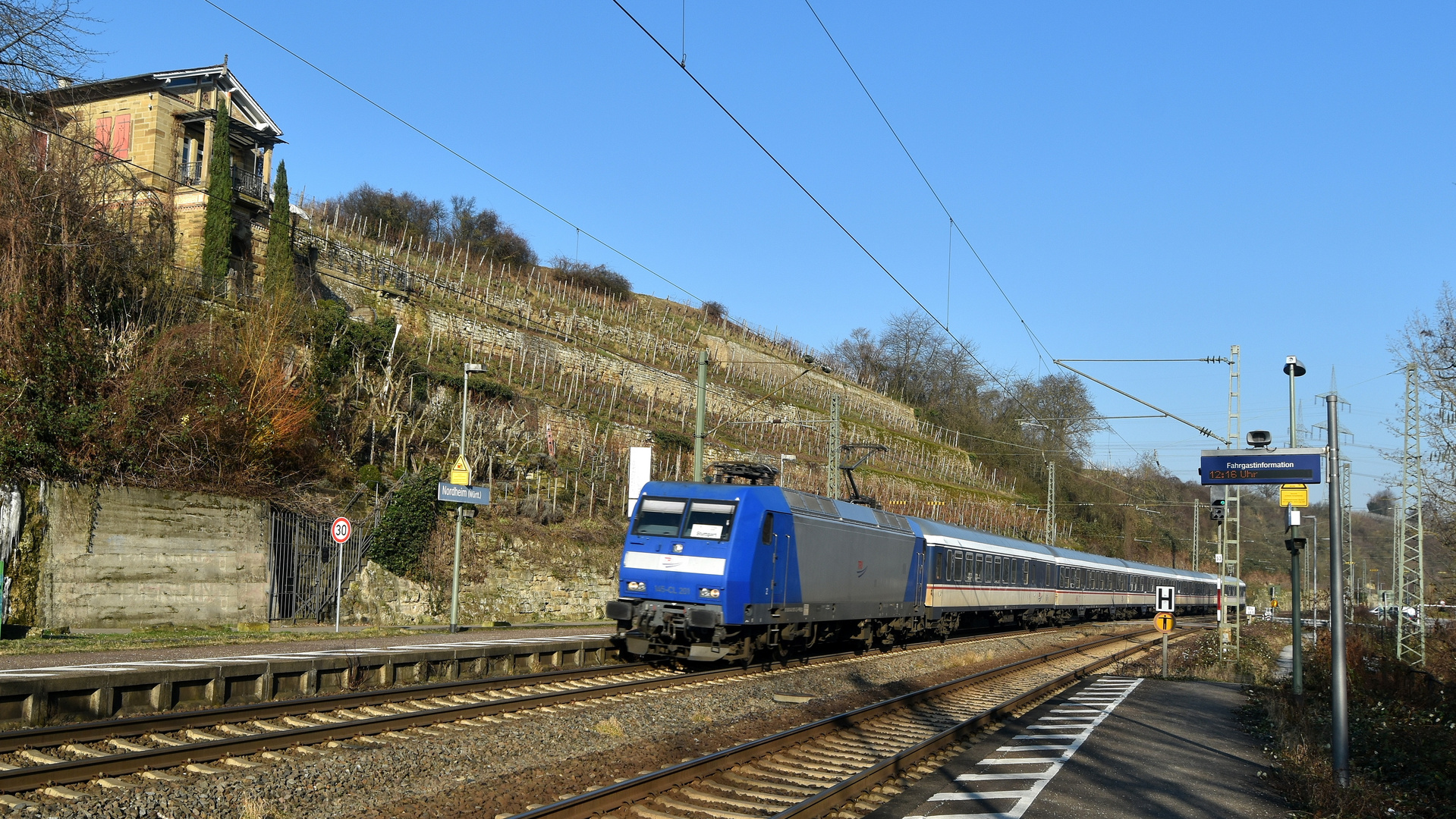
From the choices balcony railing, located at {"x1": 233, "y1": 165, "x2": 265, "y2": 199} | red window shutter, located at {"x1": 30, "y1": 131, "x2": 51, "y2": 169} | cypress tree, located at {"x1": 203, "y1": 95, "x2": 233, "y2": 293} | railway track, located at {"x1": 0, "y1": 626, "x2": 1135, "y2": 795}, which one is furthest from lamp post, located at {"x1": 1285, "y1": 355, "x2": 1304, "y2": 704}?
balcony railing, located at {"x1": 233, "y1": 165, "x2": 265, "y2": 199}

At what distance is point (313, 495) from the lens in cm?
2800

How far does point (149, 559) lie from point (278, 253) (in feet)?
53.6

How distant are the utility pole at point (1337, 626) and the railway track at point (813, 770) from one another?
399 centimetres

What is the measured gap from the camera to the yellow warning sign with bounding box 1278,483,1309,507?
18562 millimetres

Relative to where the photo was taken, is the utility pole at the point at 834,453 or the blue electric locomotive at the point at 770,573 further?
the utility pole at the point at 834,453

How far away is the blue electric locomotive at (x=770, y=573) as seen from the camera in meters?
17.0

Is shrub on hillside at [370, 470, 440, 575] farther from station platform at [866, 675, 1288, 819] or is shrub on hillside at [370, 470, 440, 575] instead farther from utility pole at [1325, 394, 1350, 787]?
utility pole at [1325, 394, 1350, 787]

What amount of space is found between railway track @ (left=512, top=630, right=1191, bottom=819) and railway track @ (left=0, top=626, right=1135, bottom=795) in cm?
333

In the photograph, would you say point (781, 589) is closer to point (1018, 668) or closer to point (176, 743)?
point (1018, 668)

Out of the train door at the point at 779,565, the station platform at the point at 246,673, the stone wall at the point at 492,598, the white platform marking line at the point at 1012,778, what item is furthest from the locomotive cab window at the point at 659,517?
the stone wall at the point at 492,598

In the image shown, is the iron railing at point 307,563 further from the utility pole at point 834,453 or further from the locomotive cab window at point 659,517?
the utility pole at point 834,453

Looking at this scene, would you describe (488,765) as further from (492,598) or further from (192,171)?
(192,171)

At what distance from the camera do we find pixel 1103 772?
1096 centimetres

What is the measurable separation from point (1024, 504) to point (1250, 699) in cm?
5727
